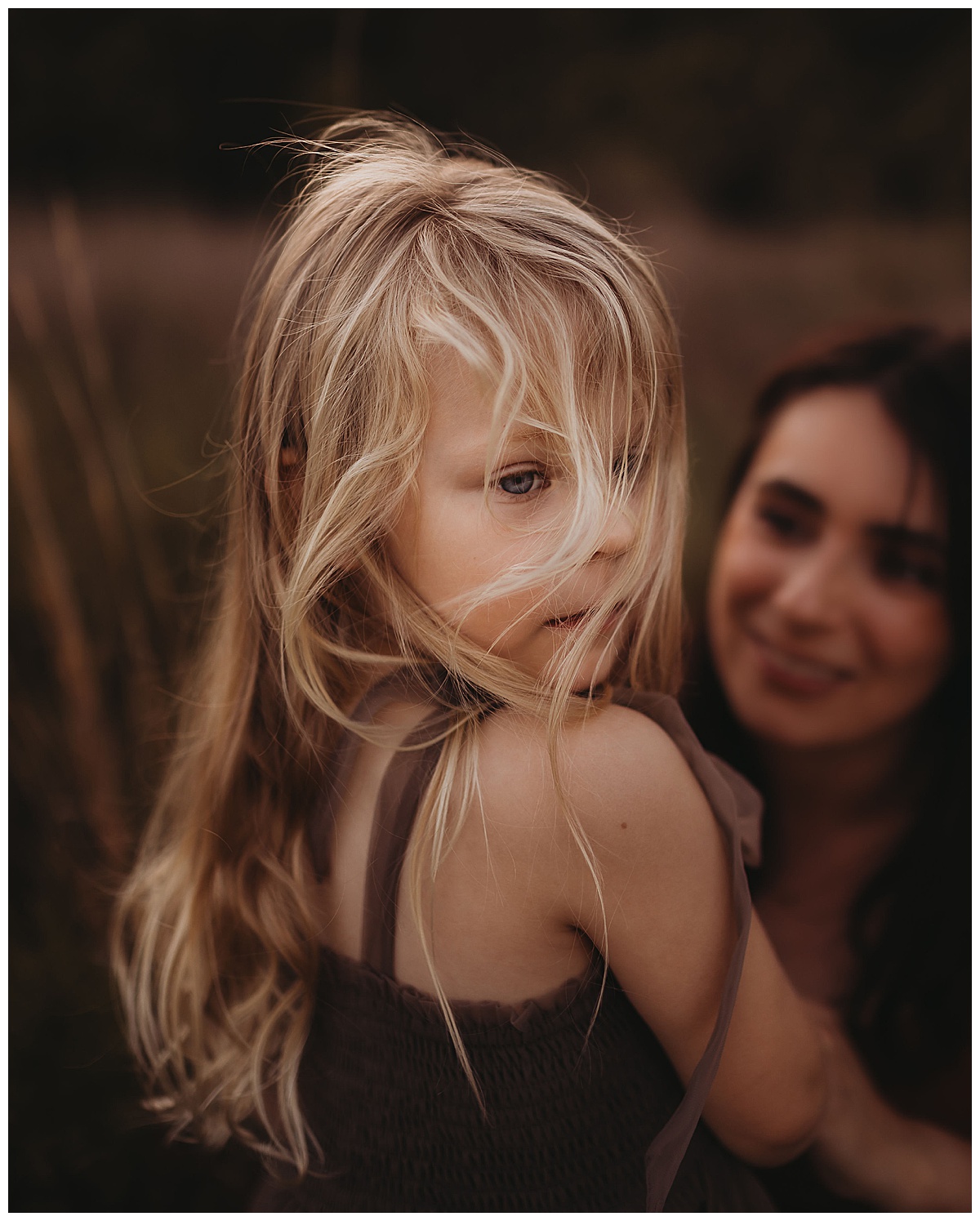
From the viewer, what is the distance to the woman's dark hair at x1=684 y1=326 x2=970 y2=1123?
0.83 m

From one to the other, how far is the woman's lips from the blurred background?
239 millimetres

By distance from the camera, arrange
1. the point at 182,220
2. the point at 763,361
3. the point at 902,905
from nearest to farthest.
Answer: the point at 902,905, the point at 182,220, the point at 763,361

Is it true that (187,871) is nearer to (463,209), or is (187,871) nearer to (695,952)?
(695,952)

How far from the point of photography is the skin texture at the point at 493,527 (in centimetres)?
45

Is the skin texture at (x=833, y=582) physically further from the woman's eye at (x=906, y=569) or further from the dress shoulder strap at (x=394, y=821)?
the dress shoulder strap at (x=394, y=821)

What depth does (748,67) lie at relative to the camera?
1.08 m

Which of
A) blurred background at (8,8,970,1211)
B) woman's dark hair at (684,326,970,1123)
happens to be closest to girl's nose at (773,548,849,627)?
woman's dark hair at (684,326,970,1123)

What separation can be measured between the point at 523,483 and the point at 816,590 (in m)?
0.50

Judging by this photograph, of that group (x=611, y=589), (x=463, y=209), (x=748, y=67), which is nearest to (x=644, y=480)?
(x=611, y=589)

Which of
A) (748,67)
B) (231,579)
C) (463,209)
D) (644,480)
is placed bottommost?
(231,579)

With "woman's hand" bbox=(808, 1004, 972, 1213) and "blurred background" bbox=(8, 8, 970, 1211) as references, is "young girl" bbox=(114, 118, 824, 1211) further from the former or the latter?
"blurred background" bbox=(8, 8, 970, 1211)

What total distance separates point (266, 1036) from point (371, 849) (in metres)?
0.27

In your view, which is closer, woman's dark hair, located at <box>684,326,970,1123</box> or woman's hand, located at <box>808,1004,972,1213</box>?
woman's hand, located at <box>808,1004,972,1213</box>

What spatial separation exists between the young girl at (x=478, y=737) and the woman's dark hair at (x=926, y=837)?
28 centimetres
